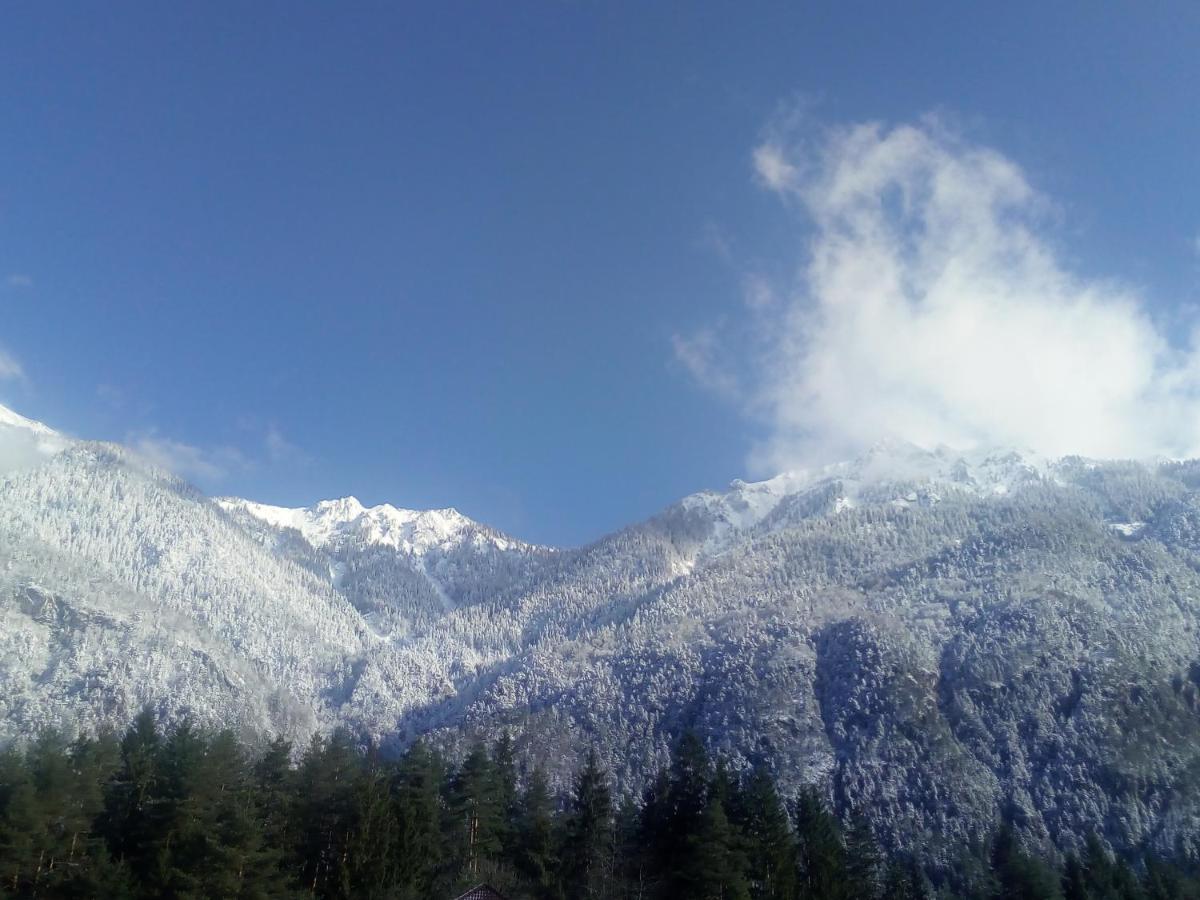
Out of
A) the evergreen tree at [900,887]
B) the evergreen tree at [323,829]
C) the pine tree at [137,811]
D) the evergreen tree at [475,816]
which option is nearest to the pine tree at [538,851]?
the evergreen tree at [475,816]

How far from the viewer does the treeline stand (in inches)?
1665

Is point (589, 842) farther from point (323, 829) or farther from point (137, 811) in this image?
point (137, 811)

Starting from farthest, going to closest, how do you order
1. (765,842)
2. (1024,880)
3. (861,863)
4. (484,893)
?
(1024,880) < (861,863) < (765,842) < (484,893)

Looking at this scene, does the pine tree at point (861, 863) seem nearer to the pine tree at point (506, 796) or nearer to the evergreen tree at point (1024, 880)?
the evergreen tree at point (1024, 880)

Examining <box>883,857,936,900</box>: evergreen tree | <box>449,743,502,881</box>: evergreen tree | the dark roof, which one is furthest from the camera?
<box>883,857,936,900</box>: evergreen tree

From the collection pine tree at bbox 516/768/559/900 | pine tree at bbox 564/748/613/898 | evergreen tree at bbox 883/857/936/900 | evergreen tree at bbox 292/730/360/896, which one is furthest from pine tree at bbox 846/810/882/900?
Answer: evergreen tree at bbox 292/730/360/896

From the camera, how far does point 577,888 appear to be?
181 feet

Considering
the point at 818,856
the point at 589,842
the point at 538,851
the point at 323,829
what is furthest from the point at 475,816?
the point at 818,856

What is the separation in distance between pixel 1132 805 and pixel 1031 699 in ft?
109

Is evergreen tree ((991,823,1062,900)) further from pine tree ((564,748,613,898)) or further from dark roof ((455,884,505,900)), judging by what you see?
dark roof ((455,884,505,900))

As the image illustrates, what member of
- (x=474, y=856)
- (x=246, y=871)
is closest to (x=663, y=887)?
(x=474, y=856)

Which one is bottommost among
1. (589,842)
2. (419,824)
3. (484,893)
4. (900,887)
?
(484,893)

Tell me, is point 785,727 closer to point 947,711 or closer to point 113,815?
point 947,711

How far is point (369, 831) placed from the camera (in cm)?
4853
